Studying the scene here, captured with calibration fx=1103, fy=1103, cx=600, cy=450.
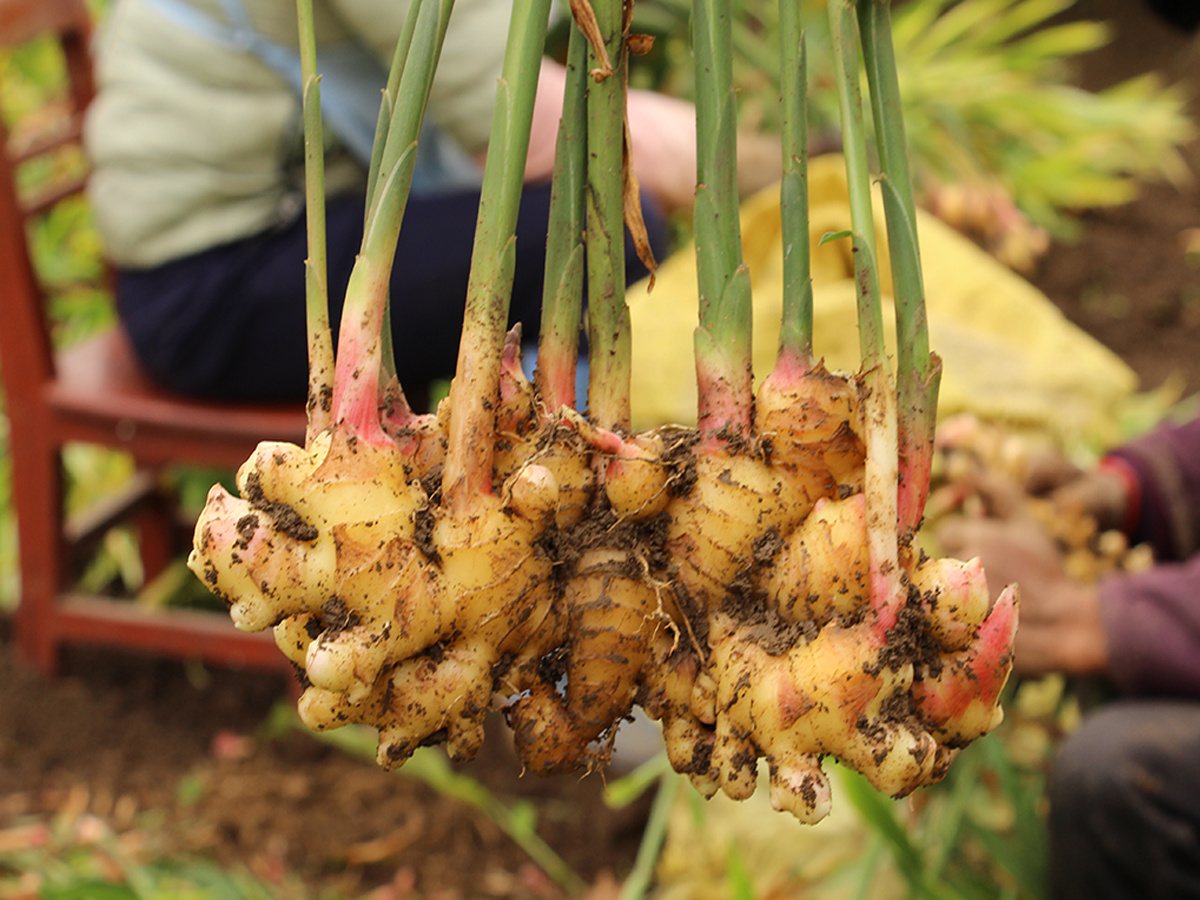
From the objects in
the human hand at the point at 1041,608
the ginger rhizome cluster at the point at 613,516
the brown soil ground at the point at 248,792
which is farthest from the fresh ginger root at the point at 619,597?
the brown soil ground at the point at 248,792

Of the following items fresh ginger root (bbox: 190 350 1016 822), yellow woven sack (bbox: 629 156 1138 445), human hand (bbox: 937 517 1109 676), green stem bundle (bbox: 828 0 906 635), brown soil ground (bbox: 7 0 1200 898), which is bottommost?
brown soil ground (bbox: 7 0 1200 898)

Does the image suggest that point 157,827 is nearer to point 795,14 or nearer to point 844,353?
point 844,353

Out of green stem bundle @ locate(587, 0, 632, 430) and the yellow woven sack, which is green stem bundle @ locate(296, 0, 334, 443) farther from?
the yellow woven sack

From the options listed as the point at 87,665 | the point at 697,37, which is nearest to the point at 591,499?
the point at 697,37

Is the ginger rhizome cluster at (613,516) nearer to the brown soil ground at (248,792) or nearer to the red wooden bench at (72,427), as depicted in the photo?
the red wooden bench at (72,427)

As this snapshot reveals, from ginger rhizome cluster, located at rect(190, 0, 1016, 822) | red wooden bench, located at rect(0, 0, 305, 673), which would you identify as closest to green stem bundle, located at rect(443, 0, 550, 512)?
ginger rhizome cluster, located at rect(190, 0, 1016, 822)
